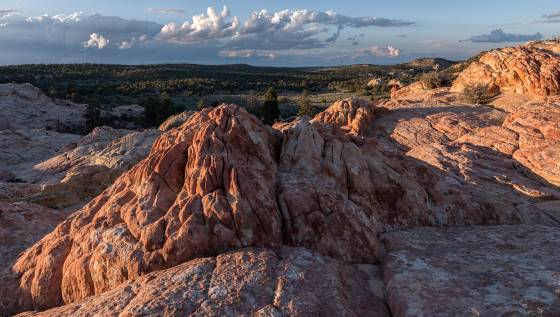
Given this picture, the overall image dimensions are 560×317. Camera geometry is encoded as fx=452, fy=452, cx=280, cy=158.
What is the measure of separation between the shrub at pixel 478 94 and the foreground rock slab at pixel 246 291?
3265cm

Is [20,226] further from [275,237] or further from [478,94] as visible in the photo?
[478,94]

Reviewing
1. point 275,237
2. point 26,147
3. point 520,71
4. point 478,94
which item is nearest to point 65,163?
point 26,147

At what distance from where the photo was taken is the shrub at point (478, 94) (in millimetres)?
38375

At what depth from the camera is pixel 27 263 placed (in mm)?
12102

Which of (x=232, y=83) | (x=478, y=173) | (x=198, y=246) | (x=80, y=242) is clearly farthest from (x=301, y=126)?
(x=232, y=83)

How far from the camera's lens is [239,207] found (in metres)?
10.7

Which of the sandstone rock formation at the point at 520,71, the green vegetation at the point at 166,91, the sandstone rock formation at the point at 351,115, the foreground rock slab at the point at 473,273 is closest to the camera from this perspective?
the foreground rock slab at the point at 473,273

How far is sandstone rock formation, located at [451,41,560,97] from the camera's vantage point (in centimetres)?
3597

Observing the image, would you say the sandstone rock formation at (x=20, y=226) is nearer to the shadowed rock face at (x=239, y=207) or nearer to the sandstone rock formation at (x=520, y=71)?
the shadowed rock face at (x=239, y=207)

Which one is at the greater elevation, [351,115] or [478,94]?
[478,94]

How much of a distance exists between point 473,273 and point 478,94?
106 ft

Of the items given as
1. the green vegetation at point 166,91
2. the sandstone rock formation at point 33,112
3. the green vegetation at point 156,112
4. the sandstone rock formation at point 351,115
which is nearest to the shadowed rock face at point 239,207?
the sandstone rock formation at point 351,115

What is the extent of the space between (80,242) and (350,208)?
6.95m

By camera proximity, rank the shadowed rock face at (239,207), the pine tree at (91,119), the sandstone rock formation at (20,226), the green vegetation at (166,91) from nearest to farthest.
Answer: the shadowed rock face at (239,207) < the sandstone rock formation at (20,226) < the pine tree at (91,119) < the green vegetation at (166,91)
